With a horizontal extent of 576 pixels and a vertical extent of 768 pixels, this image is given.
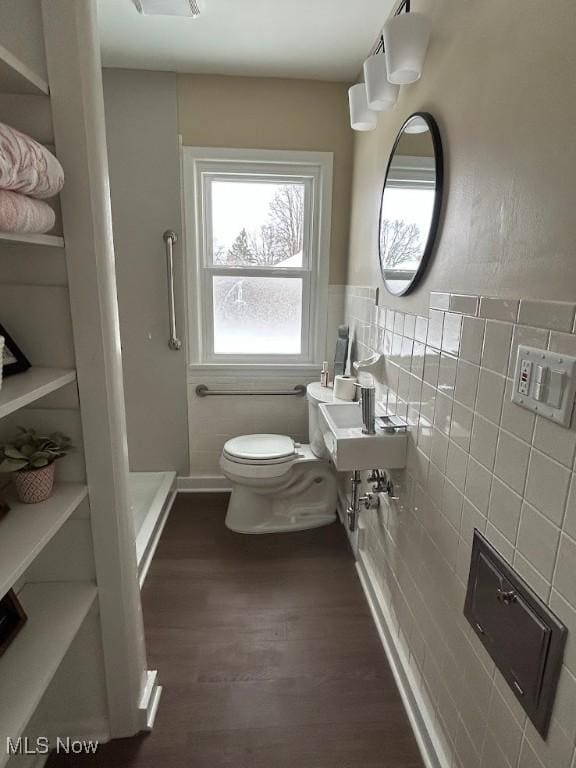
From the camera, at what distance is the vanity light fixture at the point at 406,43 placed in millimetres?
1231

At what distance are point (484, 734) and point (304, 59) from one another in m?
2.64

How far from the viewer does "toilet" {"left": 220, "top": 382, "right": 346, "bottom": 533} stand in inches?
86.2

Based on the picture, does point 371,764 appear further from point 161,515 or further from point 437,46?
point 437,46

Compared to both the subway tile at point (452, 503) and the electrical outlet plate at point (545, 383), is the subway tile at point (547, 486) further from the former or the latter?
the subway tile at point (452, 503)

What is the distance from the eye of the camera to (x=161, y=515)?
7.79ft

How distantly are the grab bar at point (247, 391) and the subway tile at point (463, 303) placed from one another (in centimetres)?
155

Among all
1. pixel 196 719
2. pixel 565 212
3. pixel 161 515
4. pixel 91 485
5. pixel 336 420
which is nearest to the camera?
pixel 565 212

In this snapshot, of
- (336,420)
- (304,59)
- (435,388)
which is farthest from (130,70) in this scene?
(435,388)

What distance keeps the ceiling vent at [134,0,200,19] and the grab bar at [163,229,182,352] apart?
927 mm

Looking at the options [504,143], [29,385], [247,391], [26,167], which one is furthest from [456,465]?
[247,391]

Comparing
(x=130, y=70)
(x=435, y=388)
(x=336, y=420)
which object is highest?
(x=130, y=70)

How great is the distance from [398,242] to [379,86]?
1.80ft

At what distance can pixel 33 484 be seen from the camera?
1.03 m

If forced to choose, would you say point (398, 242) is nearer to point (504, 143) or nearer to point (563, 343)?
point (504, 143)
